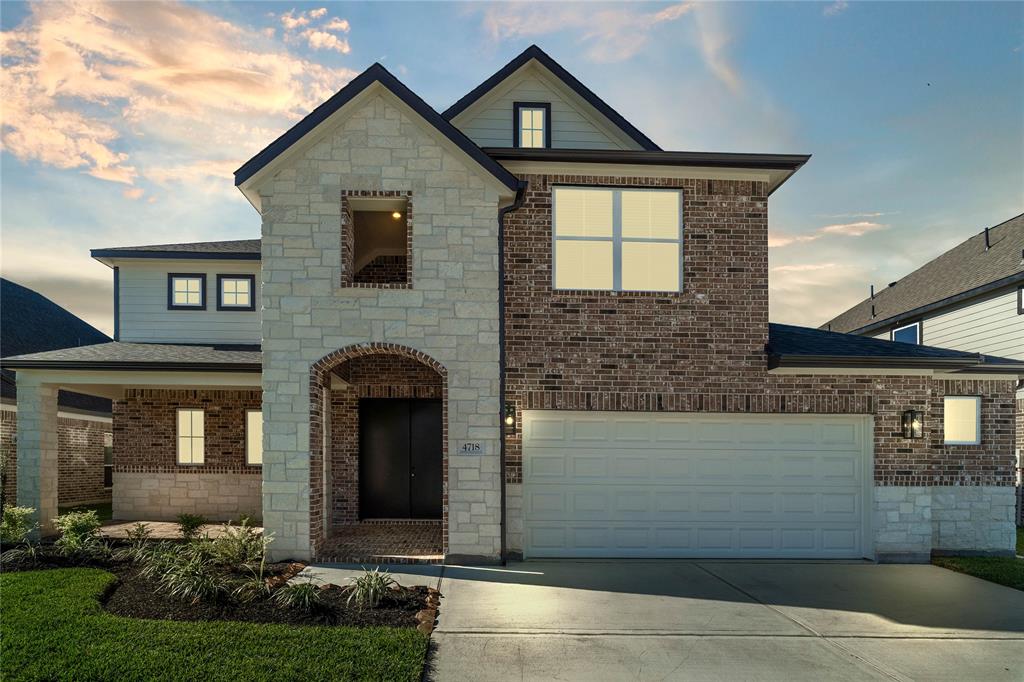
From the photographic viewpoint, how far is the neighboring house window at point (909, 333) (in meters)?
18.8

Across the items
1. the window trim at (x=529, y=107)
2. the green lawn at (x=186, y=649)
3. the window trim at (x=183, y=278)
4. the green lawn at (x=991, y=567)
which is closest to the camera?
the green lawn at (x=186, y=649)

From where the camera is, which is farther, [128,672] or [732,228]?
[732,228]

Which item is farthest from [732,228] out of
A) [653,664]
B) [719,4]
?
[653,664]

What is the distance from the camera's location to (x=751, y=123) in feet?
49.0

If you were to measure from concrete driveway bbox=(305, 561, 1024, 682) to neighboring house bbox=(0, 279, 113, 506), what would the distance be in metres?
12.3

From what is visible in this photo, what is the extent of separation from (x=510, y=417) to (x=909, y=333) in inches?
640

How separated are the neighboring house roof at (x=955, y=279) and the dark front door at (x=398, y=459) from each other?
1442 cm

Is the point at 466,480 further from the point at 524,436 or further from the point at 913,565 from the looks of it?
the point at 913,565

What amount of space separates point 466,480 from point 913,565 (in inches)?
288

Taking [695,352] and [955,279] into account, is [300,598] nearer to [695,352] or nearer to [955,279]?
[695,352]

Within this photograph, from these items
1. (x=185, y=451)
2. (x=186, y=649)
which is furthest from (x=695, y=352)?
(x=185, y=451)

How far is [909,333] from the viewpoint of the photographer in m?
19.3

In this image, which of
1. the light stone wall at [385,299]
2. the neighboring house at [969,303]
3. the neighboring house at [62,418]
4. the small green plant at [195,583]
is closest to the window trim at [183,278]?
the neighboring house at [62,418]

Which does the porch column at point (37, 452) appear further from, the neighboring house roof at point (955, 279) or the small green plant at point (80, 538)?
the neighboring house roof at point (955, 279)
